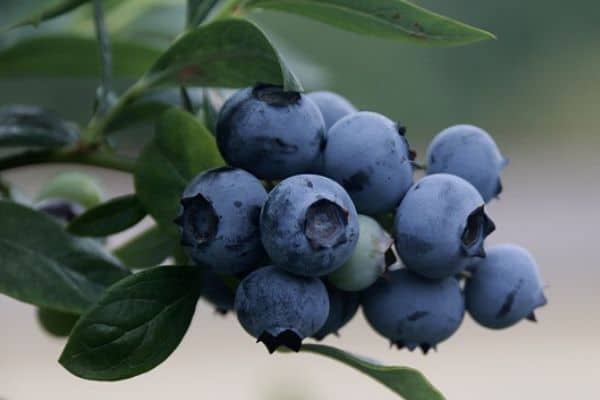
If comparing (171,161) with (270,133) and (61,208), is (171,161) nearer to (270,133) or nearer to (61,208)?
(270,133)

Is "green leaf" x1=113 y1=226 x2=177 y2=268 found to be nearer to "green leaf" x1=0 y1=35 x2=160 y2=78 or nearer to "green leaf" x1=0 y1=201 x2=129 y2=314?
"green leaf" x1=0 y1=201 x2=129 y2=314

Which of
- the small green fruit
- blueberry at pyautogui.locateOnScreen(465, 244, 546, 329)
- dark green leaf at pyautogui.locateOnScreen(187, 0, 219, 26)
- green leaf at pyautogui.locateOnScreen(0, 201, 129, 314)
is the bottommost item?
the small green fruit

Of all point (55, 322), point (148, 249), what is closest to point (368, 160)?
point (148, 249)

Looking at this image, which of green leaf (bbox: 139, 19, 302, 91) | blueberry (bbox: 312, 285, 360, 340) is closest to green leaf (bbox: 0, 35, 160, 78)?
green leaf (bbox: 139, 19, 302, 91)

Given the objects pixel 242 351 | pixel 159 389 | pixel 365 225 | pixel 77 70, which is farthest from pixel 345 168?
pixel 242 351

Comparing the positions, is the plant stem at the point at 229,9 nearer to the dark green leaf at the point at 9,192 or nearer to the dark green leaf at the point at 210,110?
the dark green leaf at the point at 210,110

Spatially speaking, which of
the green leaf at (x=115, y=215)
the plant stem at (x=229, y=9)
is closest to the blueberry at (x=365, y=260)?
the green leaf at (x=115, y=215)
